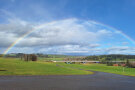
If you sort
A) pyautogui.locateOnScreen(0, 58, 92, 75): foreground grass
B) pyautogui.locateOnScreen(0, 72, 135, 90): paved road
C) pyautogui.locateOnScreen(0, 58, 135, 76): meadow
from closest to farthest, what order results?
1. pyautogui.locateOnScreen(0, 72, 135, 90): paved road
2. pyautogui.locateOnScreen(0, 58, 92, 75): foreground grass
3. pyautogui.locateOnScreen(0, 58, 135, 76): meadow

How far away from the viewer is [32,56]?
116 metres

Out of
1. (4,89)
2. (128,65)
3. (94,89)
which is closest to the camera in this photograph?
(4,89)

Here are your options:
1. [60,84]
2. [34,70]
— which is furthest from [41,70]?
[60,84]

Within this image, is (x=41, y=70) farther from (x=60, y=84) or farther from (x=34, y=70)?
(x=60, y=84)

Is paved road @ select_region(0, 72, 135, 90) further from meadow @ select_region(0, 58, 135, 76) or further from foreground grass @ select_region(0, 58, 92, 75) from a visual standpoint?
meadow @ select_region(0, 58, 135, 76)

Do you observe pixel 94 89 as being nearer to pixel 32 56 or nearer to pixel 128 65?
pixel 128 65

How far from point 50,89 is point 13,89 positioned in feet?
11.4

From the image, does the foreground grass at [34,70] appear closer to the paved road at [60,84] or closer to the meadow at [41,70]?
the meadow at [41,70]

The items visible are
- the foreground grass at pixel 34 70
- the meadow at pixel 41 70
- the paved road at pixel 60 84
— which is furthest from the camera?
the meadow at pixel 41 70

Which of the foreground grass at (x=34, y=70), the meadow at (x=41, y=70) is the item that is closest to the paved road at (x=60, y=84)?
the foreground grass at (x=34, y=70)

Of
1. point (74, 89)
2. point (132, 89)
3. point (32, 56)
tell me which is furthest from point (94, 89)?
point (32, 56)

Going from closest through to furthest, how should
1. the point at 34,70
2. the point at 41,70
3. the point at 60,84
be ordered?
the point at 60,84
the point at 34,70
the point at 41,70

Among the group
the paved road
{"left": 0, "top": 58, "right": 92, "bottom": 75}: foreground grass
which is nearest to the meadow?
{"left": 0, "top": 58, "right": 92, "bottom": 75}: foreground grass

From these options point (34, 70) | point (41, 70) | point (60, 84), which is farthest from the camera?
point (41, 70)
